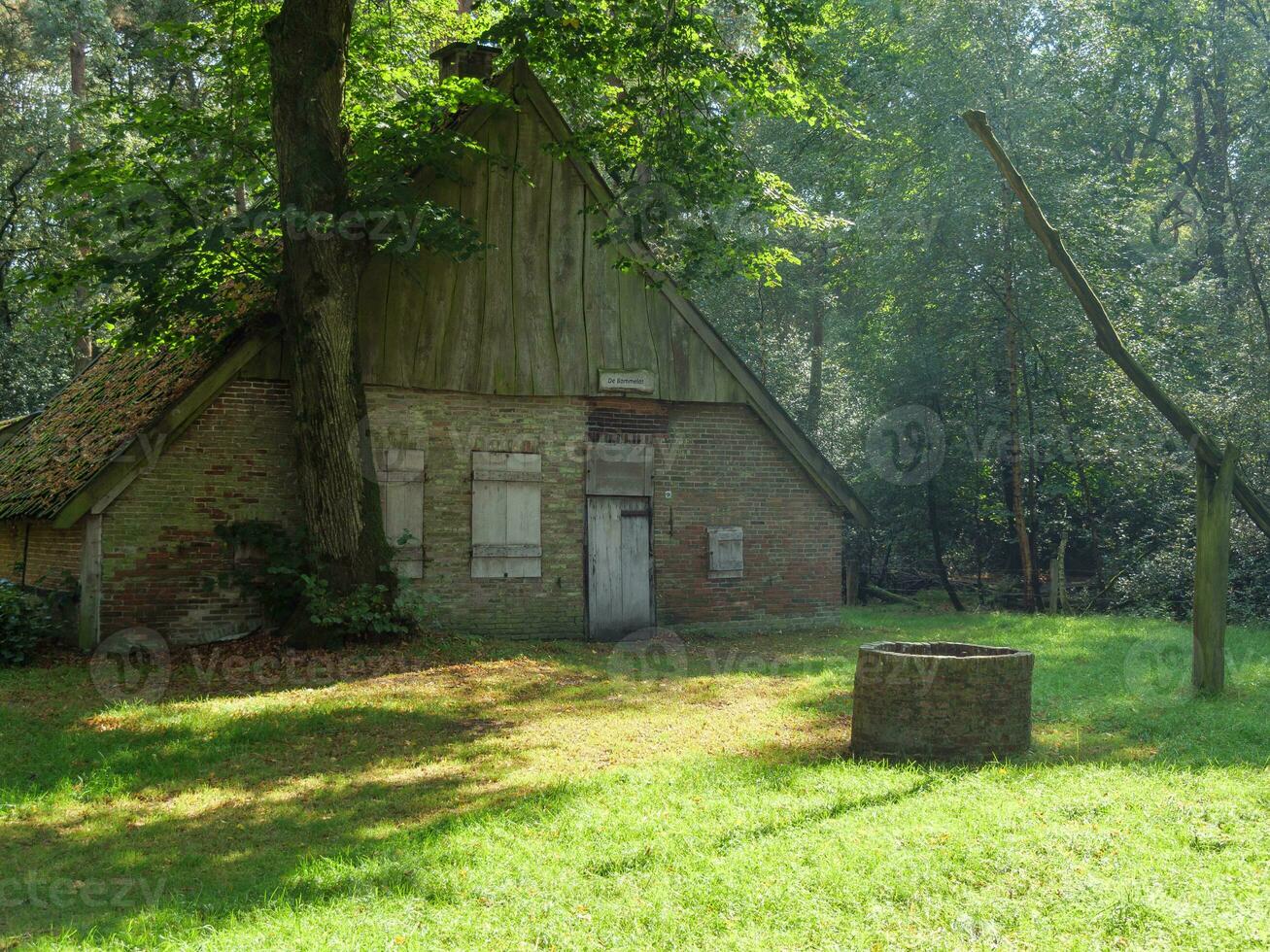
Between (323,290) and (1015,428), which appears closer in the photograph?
(323,290)

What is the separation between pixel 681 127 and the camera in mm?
13773

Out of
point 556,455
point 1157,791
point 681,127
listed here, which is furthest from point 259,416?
point 1157,791

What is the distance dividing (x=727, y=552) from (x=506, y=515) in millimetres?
3561

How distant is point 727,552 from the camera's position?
55.4 feet

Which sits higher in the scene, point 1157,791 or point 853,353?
point 853,353

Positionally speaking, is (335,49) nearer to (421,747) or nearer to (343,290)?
(343,290)

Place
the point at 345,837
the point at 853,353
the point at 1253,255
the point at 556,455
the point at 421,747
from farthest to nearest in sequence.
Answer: the point at 853,353 → the point at 1253,255 → the point at 556,455 → the point at 421,747 → the point at 345,837

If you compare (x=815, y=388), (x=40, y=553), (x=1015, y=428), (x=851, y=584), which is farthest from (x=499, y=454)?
(x=815, y=388)

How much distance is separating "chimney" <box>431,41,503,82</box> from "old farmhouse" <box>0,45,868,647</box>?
0.10ft

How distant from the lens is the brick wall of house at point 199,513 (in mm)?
12852

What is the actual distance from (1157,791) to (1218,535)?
423 centimetres

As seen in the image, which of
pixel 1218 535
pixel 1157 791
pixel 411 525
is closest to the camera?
pixel 1157 791

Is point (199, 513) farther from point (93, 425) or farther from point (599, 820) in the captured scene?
point (599, 820)

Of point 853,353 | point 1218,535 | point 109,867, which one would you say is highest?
point 853,353
